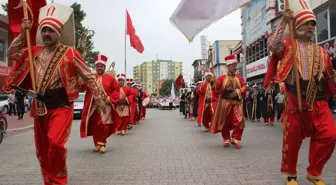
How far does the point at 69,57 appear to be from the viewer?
4945 mm

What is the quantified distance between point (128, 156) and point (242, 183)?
3.13 m

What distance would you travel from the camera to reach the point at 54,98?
4859 mm

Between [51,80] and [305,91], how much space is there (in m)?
2.96

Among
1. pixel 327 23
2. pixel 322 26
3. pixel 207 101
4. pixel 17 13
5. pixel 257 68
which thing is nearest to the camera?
pixel 17 13

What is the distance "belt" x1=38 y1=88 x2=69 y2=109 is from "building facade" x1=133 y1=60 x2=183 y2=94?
136953 millimetres

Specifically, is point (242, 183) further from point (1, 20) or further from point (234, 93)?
point (1, 20)

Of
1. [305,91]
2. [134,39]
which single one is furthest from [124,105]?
[134,39]

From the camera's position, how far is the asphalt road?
225 inches

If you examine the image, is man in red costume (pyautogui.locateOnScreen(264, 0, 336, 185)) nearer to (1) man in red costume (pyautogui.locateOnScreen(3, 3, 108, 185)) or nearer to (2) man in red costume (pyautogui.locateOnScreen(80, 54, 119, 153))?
(1) man in red costume (pyautogui.locateOnScreen(3, 3, 108, 185))

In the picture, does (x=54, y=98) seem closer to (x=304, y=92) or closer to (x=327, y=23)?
(x=304, y=92)

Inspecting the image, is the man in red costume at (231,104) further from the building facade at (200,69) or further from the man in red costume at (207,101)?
the building facade at (200,69)

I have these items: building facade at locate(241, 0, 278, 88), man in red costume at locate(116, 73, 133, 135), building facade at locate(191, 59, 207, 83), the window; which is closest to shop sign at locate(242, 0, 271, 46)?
building facade at locate(241, 0, 278, 88)

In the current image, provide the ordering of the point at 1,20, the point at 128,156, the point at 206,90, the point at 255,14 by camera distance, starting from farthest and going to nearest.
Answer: the point at 255,14 → the point at 1,20 → the point at 206,90 → the point at 128,156

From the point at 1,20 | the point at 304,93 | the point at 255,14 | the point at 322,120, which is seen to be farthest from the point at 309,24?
the point at 255,14
